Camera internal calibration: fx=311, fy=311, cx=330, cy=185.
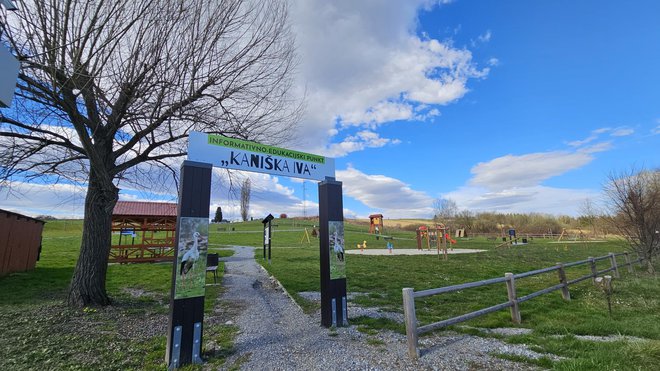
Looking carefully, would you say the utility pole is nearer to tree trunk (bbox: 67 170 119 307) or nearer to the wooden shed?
tree trunk (bbox: 67 170 119 307)

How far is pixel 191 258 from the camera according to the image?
4.92 m

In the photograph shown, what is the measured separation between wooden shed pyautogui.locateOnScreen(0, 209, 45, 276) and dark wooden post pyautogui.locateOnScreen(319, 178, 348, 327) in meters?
14.3

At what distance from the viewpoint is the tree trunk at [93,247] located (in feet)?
24.5

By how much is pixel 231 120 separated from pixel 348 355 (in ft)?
20.0

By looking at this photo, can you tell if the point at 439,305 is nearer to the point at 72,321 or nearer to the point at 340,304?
the point at 340,304

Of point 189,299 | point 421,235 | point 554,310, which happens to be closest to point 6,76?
point 189,299

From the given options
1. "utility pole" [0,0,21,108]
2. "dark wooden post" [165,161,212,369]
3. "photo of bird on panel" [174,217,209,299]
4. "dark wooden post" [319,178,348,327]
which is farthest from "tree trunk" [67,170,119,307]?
"utility pole" [0,0,21,108]

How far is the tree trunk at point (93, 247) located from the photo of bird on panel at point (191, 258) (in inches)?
156

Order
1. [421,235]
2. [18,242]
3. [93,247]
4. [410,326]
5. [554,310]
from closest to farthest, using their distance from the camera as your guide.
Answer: [410,326] < [554,310] < [93,247] < [18,242] < [421,235]

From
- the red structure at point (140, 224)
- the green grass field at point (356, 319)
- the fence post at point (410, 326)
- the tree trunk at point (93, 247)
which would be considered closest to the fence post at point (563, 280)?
the green grass field at point (356, 319)

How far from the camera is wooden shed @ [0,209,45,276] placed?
502 inches

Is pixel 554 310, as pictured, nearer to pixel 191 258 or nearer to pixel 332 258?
pixel 332 258

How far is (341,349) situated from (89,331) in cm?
493

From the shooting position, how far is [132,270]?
14.9 meters
